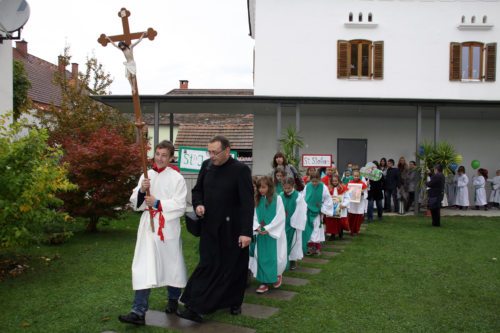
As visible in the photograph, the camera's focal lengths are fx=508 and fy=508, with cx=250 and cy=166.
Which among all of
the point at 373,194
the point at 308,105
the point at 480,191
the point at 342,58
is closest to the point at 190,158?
the point at 373,194

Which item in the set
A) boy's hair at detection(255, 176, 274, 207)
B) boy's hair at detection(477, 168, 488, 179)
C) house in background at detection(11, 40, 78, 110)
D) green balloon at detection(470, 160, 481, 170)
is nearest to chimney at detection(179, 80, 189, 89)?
house in background at detection(11, 40, 78, 110)

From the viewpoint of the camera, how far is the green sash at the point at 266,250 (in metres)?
6.79

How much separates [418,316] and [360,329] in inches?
35.3

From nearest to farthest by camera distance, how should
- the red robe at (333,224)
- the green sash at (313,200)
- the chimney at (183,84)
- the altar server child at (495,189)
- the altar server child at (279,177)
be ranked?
the altar server child at (279,177) → the green sash at (313,200) → the red robe at (333,224) → the altar server child at (495,189) → the chimney at (183,84)

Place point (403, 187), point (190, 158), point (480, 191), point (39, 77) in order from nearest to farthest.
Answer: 1. point (190, 158)
2. point (403, 187)
3. point (480, 191)
4. point (39, 77)

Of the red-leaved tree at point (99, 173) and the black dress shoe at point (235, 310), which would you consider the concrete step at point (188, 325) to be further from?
the red-leaved tree at point (99, 173)

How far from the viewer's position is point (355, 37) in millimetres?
20156

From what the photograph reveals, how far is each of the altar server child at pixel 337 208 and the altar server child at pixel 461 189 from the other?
891 cm

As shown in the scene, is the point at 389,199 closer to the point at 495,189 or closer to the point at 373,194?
the point at 373,194

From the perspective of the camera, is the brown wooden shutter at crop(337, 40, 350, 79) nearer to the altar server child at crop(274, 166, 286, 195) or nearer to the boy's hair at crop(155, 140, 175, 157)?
the altar server child at crop(274, 166, 286, 195)

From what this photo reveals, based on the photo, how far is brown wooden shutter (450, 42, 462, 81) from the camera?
20.0 metres

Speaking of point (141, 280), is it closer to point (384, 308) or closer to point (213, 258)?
point (213, 258)

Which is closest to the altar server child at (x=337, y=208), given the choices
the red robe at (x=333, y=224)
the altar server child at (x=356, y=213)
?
the red robe at (x=333, y=224)

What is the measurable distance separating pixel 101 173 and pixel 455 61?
1505 cm
